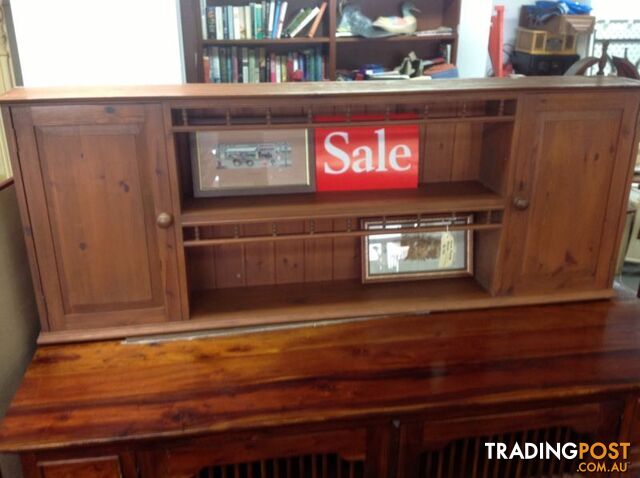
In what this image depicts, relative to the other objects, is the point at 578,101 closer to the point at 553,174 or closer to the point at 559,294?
the point at 553,174

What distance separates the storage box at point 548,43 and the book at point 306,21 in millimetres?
1682

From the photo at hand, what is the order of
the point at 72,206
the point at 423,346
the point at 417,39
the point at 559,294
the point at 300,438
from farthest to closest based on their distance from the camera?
the point at 417,39
the point at 559,294
the point at 423,346
the point at 72,206
the point at 300,438

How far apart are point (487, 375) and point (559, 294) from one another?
1.62 feet

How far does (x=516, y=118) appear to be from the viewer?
1.52m

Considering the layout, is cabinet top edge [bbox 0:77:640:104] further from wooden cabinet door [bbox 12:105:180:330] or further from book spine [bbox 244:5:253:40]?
book spine [bbox 244:5:253:40]

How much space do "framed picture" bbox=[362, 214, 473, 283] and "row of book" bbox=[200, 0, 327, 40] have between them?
2284 mm

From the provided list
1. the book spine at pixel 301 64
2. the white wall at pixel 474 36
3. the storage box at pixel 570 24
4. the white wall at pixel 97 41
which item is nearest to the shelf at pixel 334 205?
the white wall at pixel 97 41

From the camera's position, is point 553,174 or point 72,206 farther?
point 553,174

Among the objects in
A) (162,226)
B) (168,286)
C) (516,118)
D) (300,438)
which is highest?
(516,118)

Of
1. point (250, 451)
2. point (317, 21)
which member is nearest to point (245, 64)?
point (317, 21)

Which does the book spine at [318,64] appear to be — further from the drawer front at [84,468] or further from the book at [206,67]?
the drawer front at [84,468]

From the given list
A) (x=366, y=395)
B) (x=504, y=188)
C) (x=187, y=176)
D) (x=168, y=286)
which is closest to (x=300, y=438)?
(x=366, y=395)

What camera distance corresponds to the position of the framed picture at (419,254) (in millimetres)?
1754

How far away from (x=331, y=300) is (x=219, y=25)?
247cm
